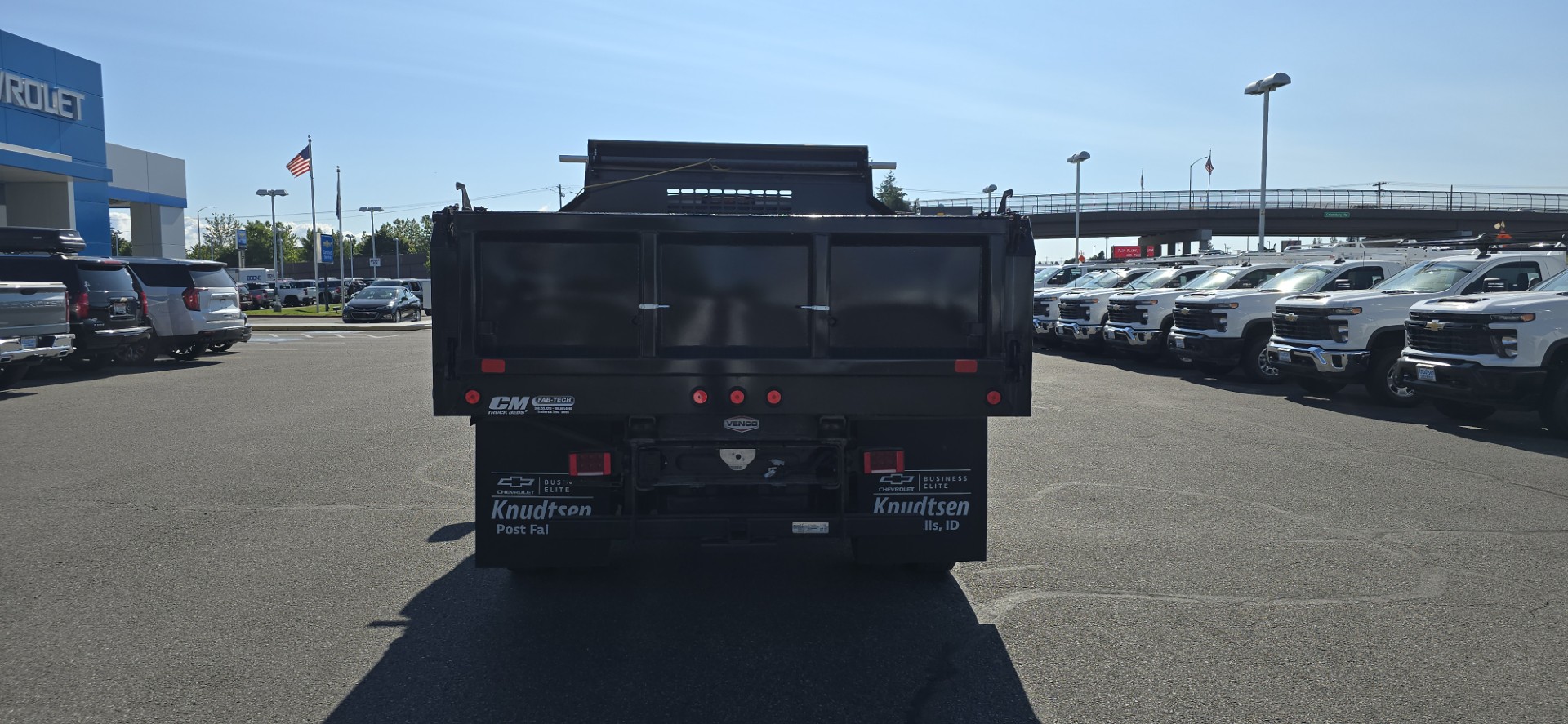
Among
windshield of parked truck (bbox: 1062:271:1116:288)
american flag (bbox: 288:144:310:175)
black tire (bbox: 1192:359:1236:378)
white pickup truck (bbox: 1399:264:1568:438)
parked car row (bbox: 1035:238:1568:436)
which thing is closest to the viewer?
white pickup truck (bbox: 1399:264:1568:438)

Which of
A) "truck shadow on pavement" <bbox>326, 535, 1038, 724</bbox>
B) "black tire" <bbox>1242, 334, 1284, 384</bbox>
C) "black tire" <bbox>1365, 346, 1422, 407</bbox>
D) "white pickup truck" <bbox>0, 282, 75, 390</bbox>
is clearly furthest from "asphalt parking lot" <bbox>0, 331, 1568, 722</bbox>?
"black tire" <bbox>1242, 334, 1284, 384</bbox>

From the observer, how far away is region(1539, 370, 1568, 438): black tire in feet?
37.6

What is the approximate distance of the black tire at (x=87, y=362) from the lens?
59.1 ft

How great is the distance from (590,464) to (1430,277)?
14203mm

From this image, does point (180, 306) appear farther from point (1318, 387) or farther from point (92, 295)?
point (1318, 387)

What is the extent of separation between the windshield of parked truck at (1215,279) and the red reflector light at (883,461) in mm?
16821

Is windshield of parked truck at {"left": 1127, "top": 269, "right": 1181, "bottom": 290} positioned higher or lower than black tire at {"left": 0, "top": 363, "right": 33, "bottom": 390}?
higher

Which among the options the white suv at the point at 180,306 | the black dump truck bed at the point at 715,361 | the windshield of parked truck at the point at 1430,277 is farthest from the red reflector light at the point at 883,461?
the white suv at the point at 180,306

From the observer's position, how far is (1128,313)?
829 inches

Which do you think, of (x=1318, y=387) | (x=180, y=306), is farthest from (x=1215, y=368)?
(x=180, y=306)

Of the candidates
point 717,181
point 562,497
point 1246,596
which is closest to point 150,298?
point 717,181

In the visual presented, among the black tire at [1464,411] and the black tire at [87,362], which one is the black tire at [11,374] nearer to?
the black tire at [87,362]

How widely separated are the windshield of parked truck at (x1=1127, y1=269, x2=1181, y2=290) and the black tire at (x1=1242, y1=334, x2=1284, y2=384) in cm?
575

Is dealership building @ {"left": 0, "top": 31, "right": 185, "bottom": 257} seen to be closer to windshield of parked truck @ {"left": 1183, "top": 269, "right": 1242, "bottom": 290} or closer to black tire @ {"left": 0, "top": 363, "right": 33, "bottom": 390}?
black tire @ {"left": 0, "top": 363, "right": 33, "bottom": 390}
